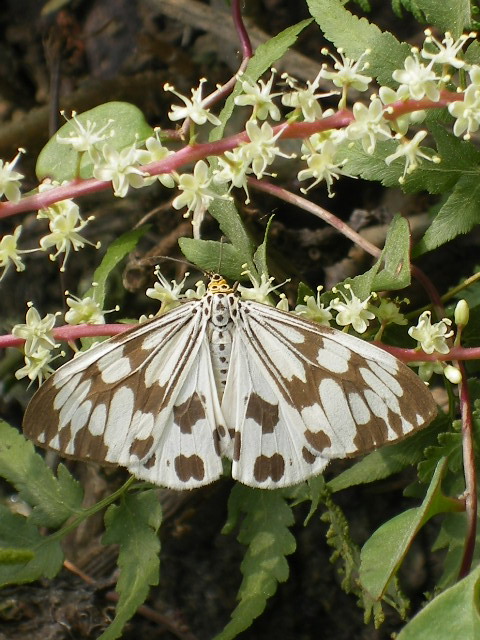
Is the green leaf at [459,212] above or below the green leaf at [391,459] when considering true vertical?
above

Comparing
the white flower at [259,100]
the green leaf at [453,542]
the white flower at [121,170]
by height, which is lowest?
the green leaf at [453,542]

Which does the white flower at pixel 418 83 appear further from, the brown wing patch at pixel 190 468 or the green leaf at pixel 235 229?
the brown wing patch at pixel 190 468

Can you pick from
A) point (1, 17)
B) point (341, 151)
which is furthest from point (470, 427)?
point (1, 17)

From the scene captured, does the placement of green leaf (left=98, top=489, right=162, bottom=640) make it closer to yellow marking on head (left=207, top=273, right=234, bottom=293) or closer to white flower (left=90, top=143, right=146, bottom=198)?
yellow marking on head (left=207, top=273, right=234, bottom=293)

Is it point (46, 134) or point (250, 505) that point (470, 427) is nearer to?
point (250, 505)

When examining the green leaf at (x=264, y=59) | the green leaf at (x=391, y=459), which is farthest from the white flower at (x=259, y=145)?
the green leaf at (x=391, y=459)
